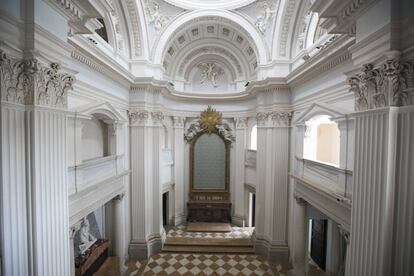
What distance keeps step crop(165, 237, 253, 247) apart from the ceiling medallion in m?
5.51

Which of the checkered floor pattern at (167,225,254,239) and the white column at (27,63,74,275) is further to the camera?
the checkered floor pattern at (167,225,254,239)

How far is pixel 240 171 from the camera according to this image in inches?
429

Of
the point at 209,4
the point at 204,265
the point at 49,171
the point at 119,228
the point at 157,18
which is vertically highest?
the point at 209,4

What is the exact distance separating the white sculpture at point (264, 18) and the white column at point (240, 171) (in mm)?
4298

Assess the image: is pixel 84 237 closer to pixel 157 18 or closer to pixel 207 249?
pixel 207 249

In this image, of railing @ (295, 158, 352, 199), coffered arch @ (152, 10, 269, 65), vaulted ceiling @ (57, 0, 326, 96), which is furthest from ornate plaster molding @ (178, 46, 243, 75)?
railing @ (295, 158, 352, 199)

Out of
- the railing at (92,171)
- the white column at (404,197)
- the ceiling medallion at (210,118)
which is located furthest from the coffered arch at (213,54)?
the white column at (404,197)

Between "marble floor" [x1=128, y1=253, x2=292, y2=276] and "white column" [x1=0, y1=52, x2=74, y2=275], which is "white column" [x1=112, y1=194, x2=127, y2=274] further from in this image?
"white column" [x1=0, y1=52, x2=74, y2=275]

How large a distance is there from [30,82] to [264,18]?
8.41 metres

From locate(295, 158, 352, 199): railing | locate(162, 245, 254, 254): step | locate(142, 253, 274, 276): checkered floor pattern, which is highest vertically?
locate(295, 158, 352, 199): railing

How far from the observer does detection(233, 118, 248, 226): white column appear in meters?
10.8

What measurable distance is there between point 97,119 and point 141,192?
128 inches

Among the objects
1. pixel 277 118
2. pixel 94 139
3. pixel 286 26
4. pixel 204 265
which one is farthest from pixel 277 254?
pixel 286 26

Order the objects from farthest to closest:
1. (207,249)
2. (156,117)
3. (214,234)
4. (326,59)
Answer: (214,234)
(207,249)
(156,117)
(326,59)
